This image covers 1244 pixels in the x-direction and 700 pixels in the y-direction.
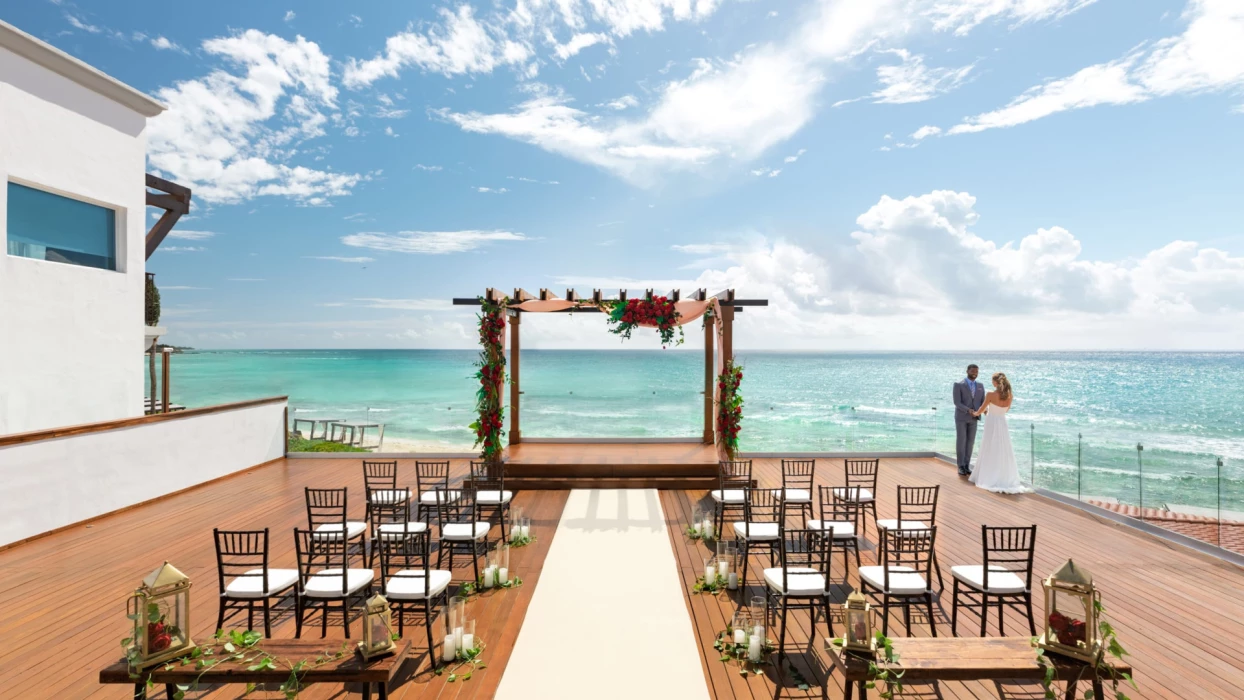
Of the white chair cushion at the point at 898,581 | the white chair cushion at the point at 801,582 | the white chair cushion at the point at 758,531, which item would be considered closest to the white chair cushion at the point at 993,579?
the white chair cushion at the point at 898,581

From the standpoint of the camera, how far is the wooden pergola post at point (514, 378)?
9.81 metres

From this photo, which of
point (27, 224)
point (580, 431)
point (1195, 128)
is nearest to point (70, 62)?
point (27, 224)

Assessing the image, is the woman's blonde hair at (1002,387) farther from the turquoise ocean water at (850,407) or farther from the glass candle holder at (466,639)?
the glass candle holder at (466,639)

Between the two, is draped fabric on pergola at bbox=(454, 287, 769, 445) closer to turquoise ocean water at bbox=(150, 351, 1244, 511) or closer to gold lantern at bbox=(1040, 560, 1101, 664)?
turquoise ocean water at bbox=(150, 351, 1244, 511)

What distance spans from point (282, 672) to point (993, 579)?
171 inches

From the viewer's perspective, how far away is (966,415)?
30.2 feet

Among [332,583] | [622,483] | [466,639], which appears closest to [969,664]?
[466,639]

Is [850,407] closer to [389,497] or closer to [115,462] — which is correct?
[389,497]

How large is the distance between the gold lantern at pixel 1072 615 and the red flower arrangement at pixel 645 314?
6596 mm

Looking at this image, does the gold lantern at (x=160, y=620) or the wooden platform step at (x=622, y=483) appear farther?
the wooden platform step at (x=622, y=483)

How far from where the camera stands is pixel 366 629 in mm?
2514

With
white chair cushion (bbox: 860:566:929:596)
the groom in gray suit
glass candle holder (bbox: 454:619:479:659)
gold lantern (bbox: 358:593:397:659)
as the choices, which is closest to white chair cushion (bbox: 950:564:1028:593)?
white chair cushion (bbox: 860:566:929:596)

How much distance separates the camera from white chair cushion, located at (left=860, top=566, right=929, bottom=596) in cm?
366

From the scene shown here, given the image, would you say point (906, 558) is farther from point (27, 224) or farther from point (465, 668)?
point (27, 224)
